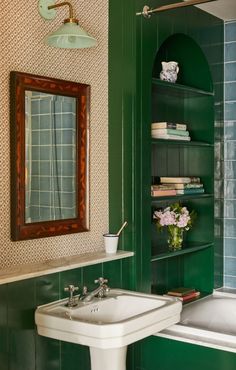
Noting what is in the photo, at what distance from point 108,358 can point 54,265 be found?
0.57 meters

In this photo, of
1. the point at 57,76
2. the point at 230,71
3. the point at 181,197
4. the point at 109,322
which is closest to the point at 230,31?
the point at 230,71

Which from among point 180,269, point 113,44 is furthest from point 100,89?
point 180,269

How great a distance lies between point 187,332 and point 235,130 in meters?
1.80

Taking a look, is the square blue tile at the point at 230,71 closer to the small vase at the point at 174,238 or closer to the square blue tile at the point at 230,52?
the square blue tile at the point at 230,52

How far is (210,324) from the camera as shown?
3961mm

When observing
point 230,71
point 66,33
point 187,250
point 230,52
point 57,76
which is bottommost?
point 187,250

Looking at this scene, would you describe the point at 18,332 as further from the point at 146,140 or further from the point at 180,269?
the point at 180,269

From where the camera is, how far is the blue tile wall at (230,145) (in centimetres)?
449

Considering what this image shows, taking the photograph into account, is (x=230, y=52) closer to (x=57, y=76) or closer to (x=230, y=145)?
(x=230, y=145)

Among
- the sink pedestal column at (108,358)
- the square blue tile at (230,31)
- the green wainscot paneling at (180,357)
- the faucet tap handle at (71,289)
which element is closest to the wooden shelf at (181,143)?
the square blue tile at (230,31)

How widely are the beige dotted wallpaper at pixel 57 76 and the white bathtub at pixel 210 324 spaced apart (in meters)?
0.74

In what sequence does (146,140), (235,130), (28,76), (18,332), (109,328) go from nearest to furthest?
(109,328) < (18,332) < (28,76) < (146,140) < (235,130)

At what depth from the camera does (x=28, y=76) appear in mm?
2977

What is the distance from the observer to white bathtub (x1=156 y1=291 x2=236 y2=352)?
328 cm
